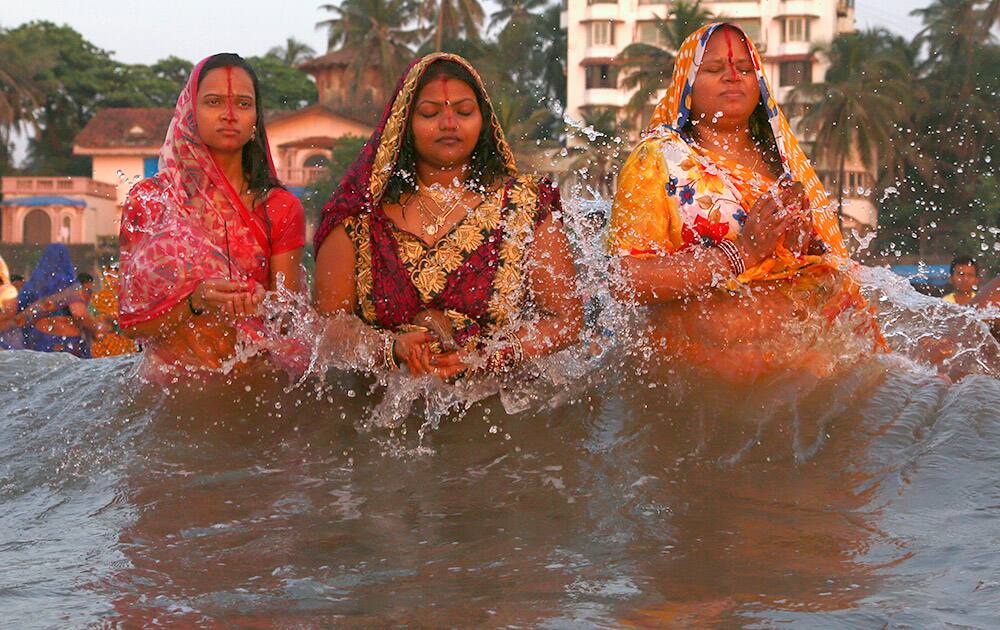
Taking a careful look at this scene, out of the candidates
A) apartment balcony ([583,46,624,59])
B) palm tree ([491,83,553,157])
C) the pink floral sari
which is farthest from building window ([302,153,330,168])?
the pink floral sari

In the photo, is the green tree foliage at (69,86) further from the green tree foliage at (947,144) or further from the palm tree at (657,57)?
the green tree foliage at (947,144)

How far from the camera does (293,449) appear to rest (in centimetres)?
446

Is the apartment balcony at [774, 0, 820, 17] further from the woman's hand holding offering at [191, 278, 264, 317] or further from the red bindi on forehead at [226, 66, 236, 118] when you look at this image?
the woman's hand holding offering at [191, 278, 264, 317]

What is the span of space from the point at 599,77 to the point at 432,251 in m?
51.7

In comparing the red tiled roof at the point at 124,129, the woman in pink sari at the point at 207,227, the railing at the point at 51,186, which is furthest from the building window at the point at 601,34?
the woman in pink sari at the point at 207,227

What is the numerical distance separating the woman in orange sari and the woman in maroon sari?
289 mm

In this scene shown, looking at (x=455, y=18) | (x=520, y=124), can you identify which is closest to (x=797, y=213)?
(x=520, y=124)

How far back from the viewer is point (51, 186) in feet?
163

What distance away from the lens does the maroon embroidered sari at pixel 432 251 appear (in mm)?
4246

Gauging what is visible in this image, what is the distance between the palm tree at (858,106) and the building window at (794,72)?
8.99m

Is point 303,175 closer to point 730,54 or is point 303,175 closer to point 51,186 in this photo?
point 51,186

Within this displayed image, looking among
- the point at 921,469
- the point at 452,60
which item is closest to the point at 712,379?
the point at 921,469

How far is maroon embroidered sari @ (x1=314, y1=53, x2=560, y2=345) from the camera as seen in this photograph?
4.25 metres

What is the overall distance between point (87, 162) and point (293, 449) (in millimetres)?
53847
